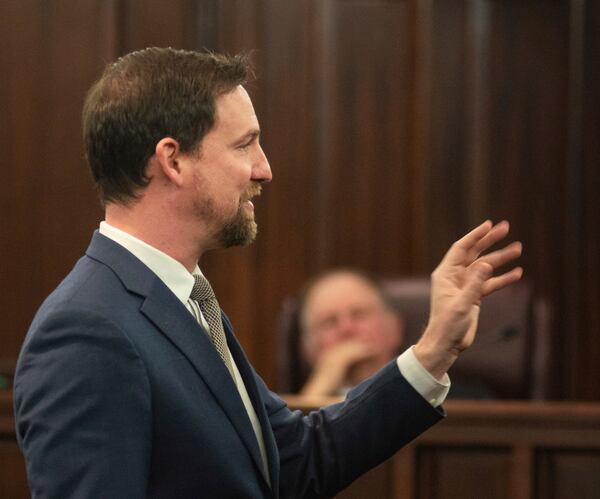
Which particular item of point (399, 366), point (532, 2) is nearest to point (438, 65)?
point (532, 2)

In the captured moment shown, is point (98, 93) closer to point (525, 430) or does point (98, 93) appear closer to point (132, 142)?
point (132, 142)

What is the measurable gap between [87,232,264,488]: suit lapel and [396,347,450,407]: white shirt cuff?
28 centimetres

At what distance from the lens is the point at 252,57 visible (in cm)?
432

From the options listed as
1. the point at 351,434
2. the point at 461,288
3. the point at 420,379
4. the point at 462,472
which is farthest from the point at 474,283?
the point at 462,472

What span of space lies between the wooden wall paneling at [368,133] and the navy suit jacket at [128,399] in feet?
9.16

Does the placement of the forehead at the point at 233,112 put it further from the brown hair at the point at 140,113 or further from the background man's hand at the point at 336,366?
the background man's hand at the point at 336,366

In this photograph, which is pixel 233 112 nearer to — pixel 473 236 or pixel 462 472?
pixel 473 236

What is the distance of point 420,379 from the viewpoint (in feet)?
5.52

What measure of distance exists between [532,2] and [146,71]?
3.14 meters

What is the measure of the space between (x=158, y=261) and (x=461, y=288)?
43cm

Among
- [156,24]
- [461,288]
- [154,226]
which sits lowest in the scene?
[461,288]

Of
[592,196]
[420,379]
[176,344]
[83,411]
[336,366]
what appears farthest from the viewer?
[592,196]

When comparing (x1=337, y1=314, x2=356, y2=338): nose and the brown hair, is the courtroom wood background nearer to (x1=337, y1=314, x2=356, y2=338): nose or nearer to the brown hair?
(x1=337, y1=314, x2=356, y2=338): nose

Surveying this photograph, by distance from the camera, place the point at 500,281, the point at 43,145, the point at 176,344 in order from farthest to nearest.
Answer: the point at 43,145 → the point at 500,281 → the point at 176,344
